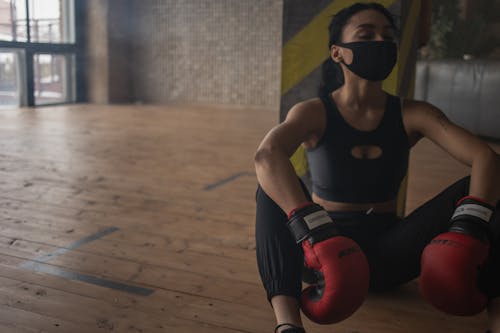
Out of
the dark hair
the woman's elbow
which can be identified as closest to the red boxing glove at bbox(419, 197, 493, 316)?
the woman's elbow

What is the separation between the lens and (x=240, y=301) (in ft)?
5.93

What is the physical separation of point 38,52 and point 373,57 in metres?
7.96

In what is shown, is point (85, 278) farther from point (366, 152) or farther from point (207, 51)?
point (207, 51)

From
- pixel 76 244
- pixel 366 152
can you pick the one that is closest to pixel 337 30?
pixel 366 152

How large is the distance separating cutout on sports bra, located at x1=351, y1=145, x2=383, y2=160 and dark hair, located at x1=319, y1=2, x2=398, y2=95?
0.87 ft

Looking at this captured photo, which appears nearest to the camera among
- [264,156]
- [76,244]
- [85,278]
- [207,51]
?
[264,156]

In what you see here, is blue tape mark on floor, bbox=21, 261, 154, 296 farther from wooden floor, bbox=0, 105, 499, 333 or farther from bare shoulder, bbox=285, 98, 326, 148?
bare shoulder, bbox=285, 98, 326, 148

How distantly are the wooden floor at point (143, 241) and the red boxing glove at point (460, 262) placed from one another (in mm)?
370

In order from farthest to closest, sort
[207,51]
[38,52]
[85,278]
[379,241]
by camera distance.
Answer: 1. [207,51]
2. [38,52]
3. [85,278]
4. [379,241]

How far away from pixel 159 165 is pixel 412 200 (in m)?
Answer: 1.84

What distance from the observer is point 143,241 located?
2400 mm

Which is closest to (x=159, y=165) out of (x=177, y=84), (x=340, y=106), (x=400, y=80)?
(x=400, y=80)

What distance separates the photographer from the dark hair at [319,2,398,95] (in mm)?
1602

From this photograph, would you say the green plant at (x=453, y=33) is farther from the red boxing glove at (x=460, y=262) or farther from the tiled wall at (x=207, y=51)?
the red boxing glove at (x=460, y=262)
